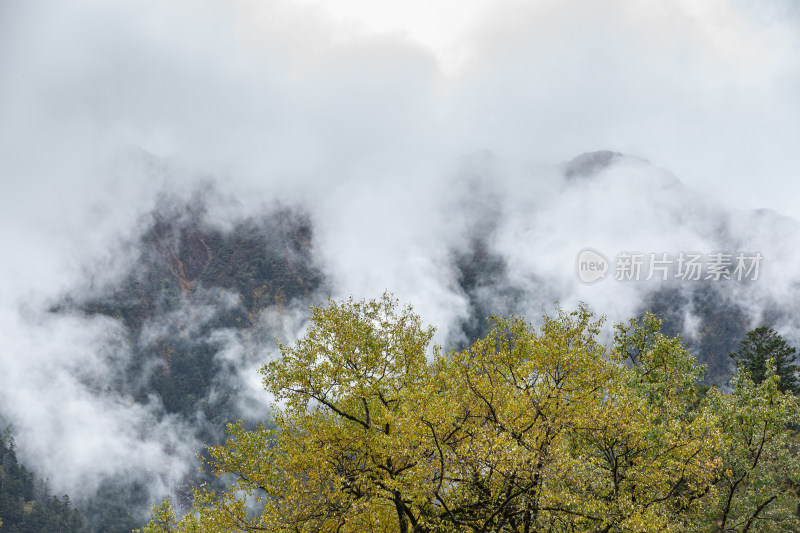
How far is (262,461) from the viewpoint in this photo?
91.5ft

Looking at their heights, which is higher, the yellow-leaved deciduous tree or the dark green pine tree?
the dark green pine tree

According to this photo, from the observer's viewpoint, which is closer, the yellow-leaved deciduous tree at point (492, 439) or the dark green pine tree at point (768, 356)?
the yellow-leaved deciduous tree at point (492, 439)

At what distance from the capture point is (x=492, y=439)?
66.1ft

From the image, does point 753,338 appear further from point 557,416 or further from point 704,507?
point 557,416

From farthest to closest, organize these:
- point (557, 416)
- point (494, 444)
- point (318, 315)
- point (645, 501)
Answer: point (318, 315), point (645, 501), point (557, 416), point (494, 444)

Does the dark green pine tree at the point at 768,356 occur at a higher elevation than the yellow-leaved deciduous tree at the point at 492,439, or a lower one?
higher

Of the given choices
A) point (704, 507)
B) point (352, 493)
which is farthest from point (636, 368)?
point (352, 493)

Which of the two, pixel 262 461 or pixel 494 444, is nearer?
pixel 494 444

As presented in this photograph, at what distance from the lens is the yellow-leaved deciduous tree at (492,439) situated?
70.1 feet

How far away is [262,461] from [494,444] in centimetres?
1437

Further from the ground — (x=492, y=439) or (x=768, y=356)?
(x=768, y=356)

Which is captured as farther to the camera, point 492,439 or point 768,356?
point 768,356

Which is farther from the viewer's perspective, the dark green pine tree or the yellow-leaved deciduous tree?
the dark green pine tree

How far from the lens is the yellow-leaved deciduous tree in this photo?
70.1 ft
